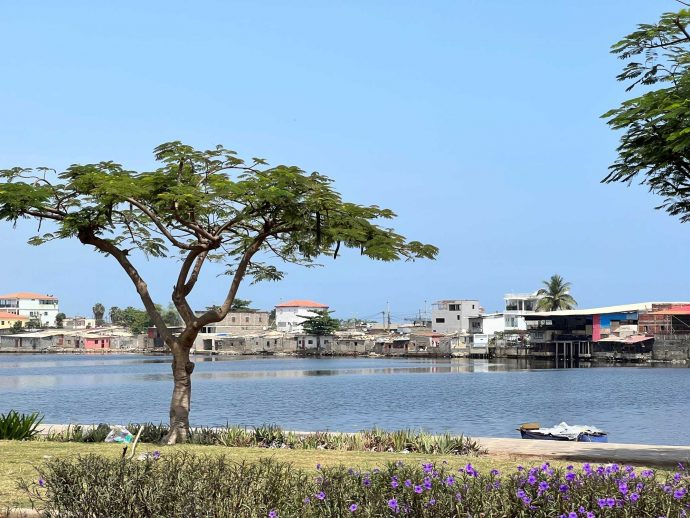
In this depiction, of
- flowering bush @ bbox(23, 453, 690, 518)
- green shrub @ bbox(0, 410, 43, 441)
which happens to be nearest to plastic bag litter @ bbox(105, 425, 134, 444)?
green shrub @ bbox(0, 410, 43, 441)

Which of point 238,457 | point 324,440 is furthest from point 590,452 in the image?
point 238,457

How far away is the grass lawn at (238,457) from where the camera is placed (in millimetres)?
13477

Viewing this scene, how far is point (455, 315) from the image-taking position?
155 metres

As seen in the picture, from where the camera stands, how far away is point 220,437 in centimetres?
1906

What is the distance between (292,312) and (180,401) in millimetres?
166450

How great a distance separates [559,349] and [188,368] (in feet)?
351

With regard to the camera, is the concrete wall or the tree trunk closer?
the tree trunk

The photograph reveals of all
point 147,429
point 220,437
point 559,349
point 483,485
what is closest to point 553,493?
point 483,485

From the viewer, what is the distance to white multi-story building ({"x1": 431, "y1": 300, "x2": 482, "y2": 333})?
153250 mm

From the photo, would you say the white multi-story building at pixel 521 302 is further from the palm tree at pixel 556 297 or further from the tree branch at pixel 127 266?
the tree branch at pixel 127 266

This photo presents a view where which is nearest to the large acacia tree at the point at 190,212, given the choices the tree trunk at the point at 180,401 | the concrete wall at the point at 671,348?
the tree trunk at the point at 180,401

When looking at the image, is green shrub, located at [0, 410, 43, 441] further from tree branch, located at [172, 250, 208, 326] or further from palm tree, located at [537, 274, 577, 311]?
palm tree, located at [537, 274, 577, 311]

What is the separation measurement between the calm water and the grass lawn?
20415 mm

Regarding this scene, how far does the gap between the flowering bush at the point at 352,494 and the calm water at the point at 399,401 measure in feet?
92.0
